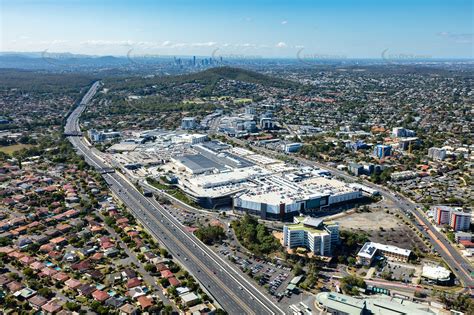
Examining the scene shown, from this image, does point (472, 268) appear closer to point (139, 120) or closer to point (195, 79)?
point (139, 120)

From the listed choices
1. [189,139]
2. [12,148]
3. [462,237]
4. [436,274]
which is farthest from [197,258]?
[12,148]

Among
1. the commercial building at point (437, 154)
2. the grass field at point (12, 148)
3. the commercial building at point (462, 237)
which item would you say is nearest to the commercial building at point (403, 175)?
the commercial building at point (437, 154)

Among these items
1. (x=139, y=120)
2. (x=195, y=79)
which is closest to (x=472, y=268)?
(x=139, y=120)

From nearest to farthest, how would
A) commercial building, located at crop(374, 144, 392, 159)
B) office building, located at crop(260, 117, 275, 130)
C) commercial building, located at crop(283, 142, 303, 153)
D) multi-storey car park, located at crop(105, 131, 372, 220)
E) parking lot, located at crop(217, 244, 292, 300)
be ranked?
parking lot, located at crop(217, 244, 292, 300) → multi-storey car park, located at crop(105, 131, 372, 220) → commercial building, located at crop(374, 144, 392, 159) → commercial building, located at crop(283, 142, 303, 153) → office building, located at crop(260, 117, 275, 130)

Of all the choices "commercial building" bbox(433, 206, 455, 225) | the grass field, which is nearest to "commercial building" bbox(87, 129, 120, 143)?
the grass field

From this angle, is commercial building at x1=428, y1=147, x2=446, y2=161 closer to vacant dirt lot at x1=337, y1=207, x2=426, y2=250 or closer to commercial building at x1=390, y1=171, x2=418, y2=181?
commercial building at x1=390, y1=171, x2=418, y2=181

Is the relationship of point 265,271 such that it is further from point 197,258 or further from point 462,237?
point 462,237

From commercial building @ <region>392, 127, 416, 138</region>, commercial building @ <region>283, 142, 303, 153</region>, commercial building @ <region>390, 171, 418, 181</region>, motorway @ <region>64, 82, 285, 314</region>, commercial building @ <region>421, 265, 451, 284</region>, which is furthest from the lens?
commercial building @ <region>392, 127, 416, 138</region>
